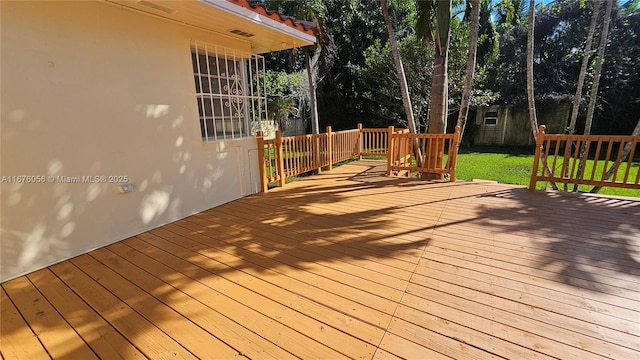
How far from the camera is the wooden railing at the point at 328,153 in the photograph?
4898 millimetres

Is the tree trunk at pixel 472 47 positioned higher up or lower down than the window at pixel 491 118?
higher up

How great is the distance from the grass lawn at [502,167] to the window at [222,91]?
18.9ft

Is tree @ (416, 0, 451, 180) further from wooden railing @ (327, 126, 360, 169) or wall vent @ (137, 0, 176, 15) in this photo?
wall vent @ (137, 0, 176, 15)

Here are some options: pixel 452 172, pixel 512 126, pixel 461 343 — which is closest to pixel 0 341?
pixel 461 343

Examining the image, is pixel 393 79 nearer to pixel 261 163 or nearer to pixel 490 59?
pixel 490 59

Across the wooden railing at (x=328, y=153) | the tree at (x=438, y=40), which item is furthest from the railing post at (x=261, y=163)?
the tree at (x=438, y=40)

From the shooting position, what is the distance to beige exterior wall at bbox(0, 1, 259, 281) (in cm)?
232

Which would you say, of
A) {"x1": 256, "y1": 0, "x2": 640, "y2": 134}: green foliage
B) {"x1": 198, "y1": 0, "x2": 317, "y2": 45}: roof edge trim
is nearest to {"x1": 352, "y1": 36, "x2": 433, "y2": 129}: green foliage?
{"x1": 256, "y1": 0, "x2": 640, "y2": 134}: green foliage

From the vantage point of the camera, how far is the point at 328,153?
6.58m

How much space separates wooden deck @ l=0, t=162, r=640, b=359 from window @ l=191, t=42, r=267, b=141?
140 centimetres

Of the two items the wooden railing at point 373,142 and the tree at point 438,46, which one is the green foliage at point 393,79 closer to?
the wooden railing at point 373,142

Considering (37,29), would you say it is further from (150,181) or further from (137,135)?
(150,181)

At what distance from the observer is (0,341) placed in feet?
5.59

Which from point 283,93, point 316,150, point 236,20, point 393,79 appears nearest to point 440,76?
Answer: point 316,150
